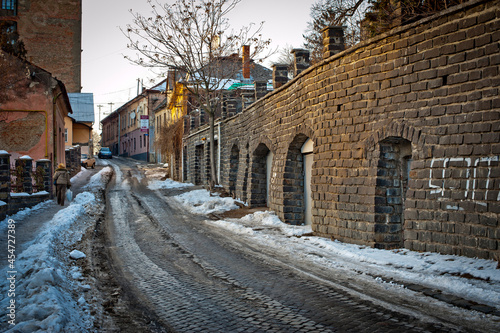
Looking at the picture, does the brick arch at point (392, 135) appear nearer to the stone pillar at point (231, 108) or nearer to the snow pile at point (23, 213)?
the snow pile at point (23, 213)

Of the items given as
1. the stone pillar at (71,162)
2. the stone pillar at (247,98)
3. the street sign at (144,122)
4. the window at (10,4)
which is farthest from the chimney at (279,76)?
the street sign at (144,122)

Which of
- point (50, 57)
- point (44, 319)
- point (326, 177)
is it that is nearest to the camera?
point (44, 319)

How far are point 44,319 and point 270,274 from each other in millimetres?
3591

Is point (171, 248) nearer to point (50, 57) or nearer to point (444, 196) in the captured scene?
point (444, 196)

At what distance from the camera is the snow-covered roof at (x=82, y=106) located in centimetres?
4203

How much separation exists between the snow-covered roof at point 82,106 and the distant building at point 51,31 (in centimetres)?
121

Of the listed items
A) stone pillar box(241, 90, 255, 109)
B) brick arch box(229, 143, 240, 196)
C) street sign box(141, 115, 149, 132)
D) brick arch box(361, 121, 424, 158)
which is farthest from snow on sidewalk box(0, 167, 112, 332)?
street sign box(141, 115, 149, 132)

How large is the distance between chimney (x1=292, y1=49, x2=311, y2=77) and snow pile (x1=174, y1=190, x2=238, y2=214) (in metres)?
6.25

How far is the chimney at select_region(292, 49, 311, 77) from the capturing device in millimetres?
13961

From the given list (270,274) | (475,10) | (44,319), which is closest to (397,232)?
(270,274)

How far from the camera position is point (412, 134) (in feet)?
27.3

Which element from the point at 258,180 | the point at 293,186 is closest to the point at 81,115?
the point at 258,180

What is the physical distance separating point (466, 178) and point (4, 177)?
1204 cm

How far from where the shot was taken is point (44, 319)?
14.6ft
